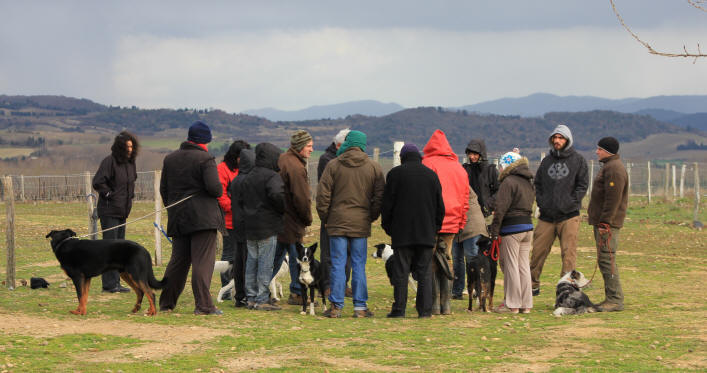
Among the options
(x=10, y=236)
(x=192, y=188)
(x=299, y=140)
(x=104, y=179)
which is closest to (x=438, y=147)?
(x=299, y=140)

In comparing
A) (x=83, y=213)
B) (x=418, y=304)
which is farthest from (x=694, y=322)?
(x=83, y=213)

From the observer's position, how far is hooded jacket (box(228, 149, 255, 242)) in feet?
31.2

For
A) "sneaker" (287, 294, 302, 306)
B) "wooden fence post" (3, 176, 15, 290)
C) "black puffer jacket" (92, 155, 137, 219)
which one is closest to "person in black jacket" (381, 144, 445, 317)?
"sneaker" (287, 294, 302, 306)

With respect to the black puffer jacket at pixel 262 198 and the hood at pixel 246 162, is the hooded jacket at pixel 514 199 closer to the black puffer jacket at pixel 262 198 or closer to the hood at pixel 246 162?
the black puffer jacket at pixel 262 198

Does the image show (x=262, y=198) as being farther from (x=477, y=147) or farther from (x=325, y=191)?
(x=477, y=147)

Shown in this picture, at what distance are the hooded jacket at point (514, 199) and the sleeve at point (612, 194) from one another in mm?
855

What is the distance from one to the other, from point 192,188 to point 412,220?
2411mm

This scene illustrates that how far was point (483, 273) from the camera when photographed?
969cm

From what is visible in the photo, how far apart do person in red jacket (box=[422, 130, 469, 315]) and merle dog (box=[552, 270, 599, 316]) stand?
1298 mm

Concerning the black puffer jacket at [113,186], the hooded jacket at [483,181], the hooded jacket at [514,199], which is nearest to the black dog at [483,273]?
the hooded jacket at [514,199]

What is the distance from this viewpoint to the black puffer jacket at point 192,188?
8.89 metres

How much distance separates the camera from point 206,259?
9047 mm

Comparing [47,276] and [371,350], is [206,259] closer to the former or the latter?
[371,350]

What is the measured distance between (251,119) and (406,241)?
14132cm
